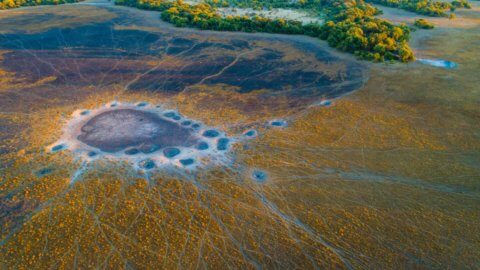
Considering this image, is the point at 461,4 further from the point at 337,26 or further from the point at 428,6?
the point at 337,26

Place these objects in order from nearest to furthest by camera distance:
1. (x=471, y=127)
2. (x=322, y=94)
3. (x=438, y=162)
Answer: (x=438, y=162), (x=471, y=127), (x=322, y=94)

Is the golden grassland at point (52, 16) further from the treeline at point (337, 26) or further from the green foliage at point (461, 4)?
the green foliage at point (461, 4)

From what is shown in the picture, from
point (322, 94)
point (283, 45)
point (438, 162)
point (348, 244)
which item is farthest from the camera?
point (283, 45)

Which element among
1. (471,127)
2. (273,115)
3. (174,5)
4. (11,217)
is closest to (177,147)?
(273,115)

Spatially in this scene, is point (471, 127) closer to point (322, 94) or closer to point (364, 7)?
point (322, 94)

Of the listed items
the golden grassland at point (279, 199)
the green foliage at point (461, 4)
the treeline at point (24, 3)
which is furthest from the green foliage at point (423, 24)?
the treeline at point (24, 3)

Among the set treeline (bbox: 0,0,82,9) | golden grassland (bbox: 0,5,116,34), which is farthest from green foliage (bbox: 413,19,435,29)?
treeline (bbox: 0,0,82,9)

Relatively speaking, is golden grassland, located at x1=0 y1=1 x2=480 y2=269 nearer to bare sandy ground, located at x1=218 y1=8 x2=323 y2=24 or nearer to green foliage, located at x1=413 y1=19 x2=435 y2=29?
green foliage, located at x1=413 y1=19 x2=435 y2=29
